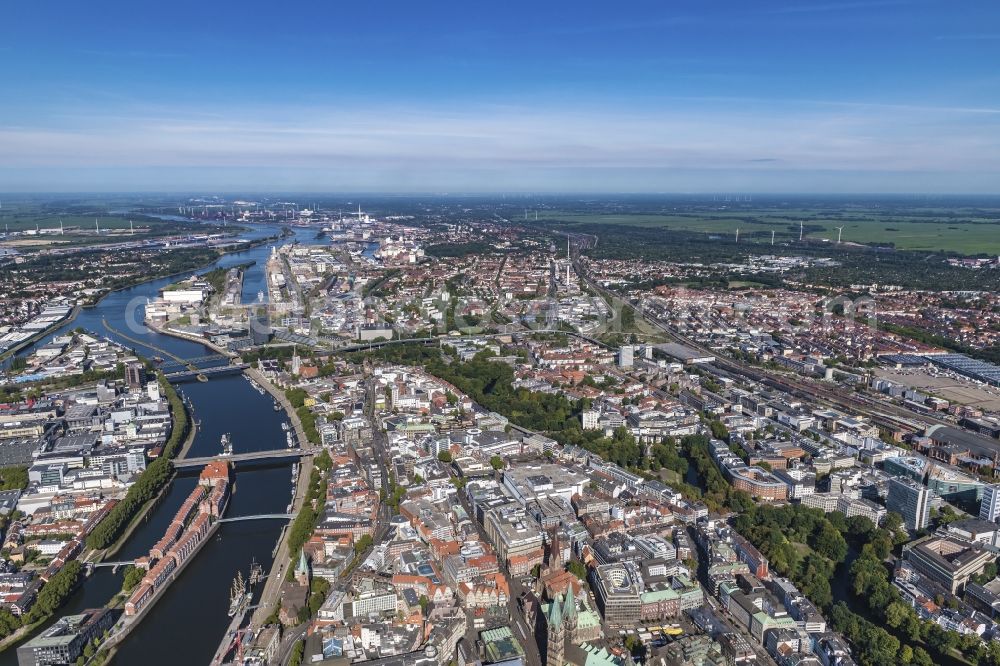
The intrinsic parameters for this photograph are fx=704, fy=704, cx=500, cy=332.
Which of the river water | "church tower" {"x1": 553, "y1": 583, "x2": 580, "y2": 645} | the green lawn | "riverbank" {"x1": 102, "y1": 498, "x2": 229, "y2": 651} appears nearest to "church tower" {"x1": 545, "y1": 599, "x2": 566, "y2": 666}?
"church tower" {"x1": 553, "y1": 583, "x2": 580, "y2": 645}

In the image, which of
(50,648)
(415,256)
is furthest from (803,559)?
(415,256)

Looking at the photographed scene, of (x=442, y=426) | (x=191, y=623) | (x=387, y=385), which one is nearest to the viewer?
(x=191, y=623)

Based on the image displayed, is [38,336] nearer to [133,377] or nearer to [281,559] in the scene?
[133,377]

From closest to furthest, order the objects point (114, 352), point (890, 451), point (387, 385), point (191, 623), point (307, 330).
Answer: point (191, 623)
point (890, 451)
point (387, 385)
point (114, 352)
point (307, 330)

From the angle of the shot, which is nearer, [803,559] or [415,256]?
[803,559]

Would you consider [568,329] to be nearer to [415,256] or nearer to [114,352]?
[114,352]

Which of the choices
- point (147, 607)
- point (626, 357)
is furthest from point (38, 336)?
point (626, 357)
